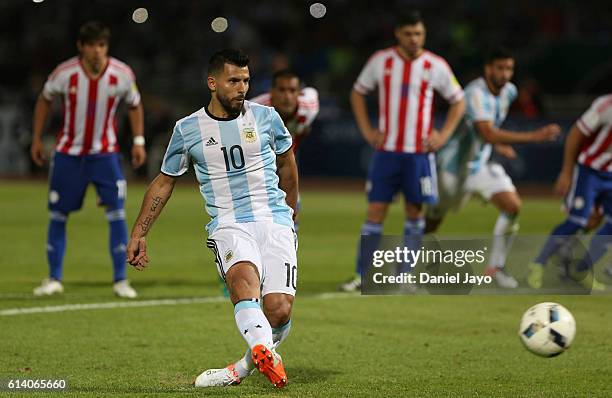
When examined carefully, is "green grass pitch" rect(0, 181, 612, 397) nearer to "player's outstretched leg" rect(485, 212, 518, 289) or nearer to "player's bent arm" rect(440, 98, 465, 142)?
"player's outstretched leg" rect(485, 212, 518, 289)

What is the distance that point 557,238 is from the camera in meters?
10.6

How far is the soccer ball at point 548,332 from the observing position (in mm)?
6684

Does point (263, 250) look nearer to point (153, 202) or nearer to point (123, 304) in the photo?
point (153, 202)

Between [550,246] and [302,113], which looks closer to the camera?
[302,113]

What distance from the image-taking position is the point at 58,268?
1023cm

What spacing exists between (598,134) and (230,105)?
16.0 ft

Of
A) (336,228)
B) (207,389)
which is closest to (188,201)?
(336,228)

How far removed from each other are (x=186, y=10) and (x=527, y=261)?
1944 cm

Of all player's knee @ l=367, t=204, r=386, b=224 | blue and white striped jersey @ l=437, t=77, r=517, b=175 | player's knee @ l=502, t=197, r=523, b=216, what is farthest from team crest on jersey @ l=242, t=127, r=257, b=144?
player's knee @ l=502, t=197, r=523, b=216

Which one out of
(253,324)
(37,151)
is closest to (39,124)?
(37,151)

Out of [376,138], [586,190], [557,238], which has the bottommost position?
[557,238]

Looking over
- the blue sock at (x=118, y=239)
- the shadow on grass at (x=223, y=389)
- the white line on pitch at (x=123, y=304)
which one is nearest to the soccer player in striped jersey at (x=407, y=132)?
the white line on pitch at (x=123, y=304)

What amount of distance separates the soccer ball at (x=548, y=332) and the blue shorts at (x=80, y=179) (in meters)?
4.51

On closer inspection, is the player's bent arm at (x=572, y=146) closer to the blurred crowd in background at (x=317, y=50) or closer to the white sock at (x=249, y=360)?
the white sock at (x=249, y=360)
